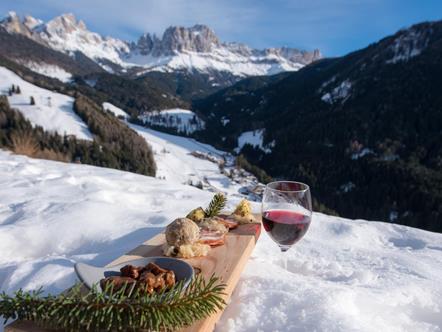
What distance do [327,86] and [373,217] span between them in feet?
320

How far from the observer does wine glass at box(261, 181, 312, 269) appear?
2320 mm

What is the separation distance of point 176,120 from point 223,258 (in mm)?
181787

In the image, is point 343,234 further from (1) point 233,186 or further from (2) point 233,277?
(1) point 233,186

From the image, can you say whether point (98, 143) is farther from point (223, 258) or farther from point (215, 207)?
point (223, 258)

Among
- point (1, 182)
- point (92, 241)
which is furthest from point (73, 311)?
point (1, 182)

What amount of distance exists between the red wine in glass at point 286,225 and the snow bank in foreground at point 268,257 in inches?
12.6

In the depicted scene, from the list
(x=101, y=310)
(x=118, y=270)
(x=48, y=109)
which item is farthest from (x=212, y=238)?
(x=48, y=109)

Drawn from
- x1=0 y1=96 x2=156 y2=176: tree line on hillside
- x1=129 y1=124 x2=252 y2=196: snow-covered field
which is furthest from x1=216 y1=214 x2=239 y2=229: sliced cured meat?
x1=129 y1=124 x2=252 y2=196: snow-covered field

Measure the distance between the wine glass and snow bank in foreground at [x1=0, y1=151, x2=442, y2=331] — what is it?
0.35 meters

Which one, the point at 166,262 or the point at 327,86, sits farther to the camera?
the point at 327,86

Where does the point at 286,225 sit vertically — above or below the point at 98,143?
above

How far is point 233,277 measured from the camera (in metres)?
2.09

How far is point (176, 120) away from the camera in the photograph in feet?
594

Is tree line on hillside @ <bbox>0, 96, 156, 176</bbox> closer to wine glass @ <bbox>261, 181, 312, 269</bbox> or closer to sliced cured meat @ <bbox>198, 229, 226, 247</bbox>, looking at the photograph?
sliced cured meat @ <bbox>198, 229, 226, 247</bbox>
